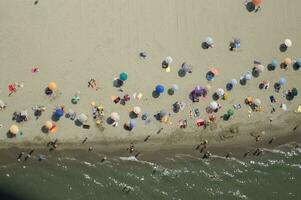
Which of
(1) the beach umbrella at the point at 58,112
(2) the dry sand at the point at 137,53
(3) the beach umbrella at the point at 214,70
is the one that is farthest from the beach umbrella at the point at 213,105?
(1) the beach umbrella at the point at 58,112

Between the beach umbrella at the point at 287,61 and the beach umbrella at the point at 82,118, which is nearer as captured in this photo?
the beach umbrella at the point at 82,118

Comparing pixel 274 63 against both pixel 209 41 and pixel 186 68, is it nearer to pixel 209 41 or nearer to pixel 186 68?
pixel 209 41

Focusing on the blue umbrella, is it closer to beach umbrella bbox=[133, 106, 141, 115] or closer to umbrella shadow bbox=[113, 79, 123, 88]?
beach umbrella bbox=[133, 106, 141, 115]

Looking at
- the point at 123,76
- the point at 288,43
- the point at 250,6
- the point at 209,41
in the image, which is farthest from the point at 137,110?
the point at 288,43

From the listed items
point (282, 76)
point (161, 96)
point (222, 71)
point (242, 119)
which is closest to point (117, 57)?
point (161, 96)

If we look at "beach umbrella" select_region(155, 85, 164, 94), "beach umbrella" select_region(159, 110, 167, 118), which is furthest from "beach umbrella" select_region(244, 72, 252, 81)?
"beach umbrella" select_region(159, 110, 167, 118)

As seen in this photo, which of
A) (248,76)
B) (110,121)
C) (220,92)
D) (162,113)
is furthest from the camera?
(248,76)

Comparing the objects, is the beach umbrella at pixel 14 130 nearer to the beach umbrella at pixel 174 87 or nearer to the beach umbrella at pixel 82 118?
the beach umbrella at pixel 82 118

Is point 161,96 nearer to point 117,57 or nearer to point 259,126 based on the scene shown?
point 117,57
